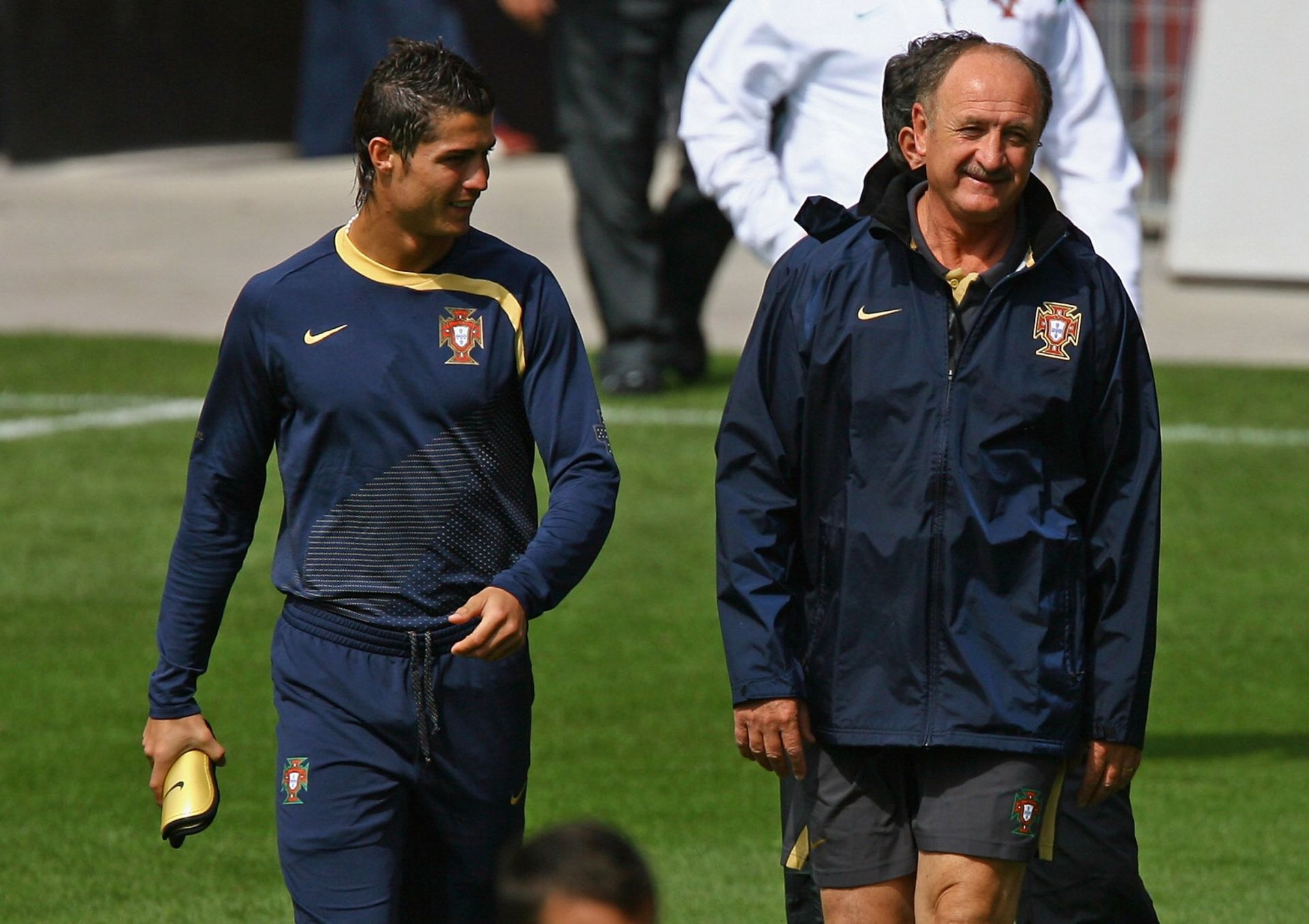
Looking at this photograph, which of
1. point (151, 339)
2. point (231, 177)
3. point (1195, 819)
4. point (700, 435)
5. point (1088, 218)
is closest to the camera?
point (1088, 218)

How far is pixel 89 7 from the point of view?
21062 mm

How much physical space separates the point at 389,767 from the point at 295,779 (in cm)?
17

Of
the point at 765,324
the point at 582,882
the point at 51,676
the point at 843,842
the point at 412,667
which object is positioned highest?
the point at 765,324

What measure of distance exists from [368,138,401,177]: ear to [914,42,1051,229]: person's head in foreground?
942mm

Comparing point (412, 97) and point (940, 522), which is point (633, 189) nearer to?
point (412, 97)

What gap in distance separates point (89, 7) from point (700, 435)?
11674mm

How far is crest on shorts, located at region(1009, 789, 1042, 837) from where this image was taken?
4.07 metres

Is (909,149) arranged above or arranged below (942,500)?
above

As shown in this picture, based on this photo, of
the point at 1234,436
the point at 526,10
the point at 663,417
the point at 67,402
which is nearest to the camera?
the point at 1234,436

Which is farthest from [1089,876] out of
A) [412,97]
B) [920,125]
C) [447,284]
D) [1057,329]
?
[412,97]

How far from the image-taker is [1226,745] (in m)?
7.11

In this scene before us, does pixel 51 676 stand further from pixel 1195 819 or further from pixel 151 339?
pixel 151 339

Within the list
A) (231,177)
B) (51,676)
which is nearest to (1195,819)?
(51,676)

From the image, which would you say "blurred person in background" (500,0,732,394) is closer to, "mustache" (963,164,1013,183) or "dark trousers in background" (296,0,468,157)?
"mustache" (963,164,1013,183)
